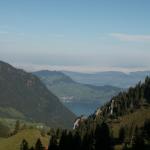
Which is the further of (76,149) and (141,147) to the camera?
(76,149)

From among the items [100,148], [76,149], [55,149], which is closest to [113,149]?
[100,148]

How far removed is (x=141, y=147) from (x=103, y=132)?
48.8m

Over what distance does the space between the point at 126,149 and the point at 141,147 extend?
100ft

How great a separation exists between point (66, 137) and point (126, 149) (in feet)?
81.5

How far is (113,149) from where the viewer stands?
7416 inches

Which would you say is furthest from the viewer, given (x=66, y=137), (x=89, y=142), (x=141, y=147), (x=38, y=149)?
(x=89, y=142)

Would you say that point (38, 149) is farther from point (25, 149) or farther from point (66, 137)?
point (25, 149)

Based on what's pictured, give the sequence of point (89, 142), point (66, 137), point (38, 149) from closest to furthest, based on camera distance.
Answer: point (38, 149), point (66, 137), point (89, 142)

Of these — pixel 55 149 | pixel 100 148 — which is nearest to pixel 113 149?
pixel 100 148

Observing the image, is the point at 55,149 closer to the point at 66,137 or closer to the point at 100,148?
the point at 66,137

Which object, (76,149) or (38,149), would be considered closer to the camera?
(38,149)

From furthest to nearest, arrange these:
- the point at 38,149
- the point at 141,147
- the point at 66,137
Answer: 1. the point at 66,137
2. the point at 38,149
3. the point at 141,147

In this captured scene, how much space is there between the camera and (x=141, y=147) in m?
147

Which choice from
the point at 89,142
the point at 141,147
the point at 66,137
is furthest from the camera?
the point at 89,142
